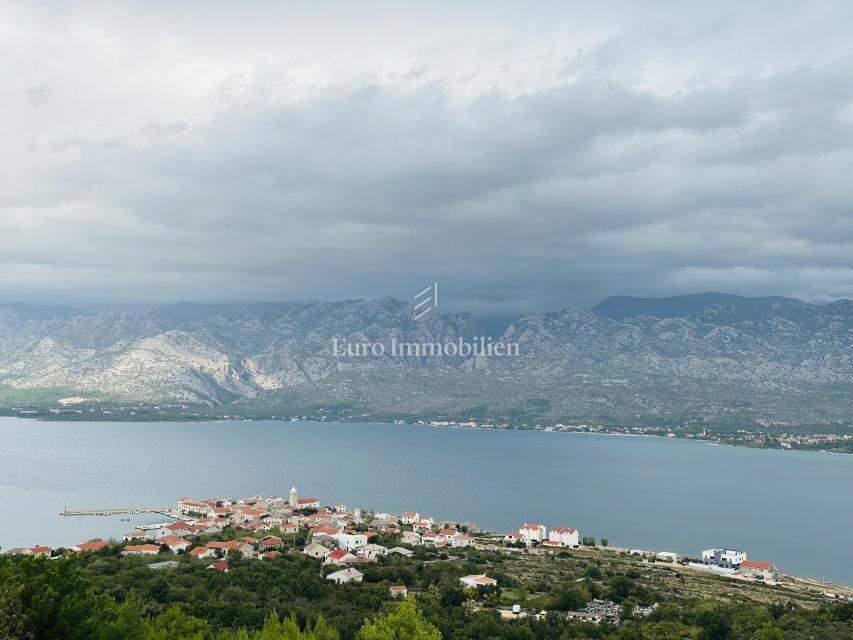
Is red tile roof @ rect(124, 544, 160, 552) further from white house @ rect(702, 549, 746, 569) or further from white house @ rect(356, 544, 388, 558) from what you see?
white house @ rect(702, 549, 746, 569)

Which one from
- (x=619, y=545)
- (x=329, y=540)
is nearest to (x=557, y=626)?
(x=329, y=540)

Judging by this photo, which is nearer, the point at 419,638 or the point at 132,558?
the point at 419,638

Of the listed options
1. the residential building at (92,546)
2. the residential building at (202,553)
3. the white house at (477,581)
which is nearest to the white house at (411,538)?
the white house at (477,581)

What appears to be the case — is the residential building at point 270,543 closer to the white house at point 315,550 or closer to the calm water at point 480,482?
the white house at point 315,550

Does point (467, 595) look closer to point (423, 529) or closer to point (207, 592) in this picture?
point (207, 592)

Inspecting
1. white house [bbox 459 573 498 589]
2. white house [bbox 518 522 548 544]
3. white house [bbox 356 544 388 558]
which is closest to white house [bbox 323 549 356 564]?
white house [bbox 356 544 388 558]
